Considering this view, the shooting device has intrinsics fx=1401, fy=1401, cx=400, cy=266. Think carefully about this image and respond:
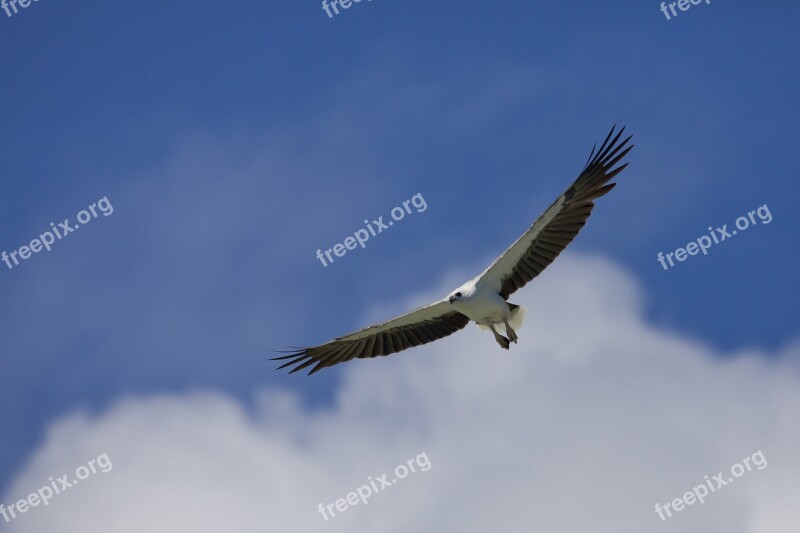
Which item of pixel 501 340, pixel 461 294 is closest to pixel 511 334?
pixel 501 340

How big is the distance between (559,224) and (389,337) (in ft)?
11.7

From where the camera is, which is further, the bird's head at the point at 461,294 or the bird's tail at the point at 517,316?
the bird's tail at the point at 517,316

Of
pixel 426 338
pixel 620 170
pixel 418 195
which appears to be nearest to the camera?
pixel 620 170

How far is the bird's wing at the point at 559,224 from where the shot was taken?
2177cm

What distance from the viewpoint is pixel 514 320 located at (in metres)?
22.1

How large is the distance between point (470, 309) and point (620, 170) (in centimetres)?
318

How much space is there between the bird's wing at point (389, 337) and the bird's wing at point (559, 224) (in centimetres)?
123

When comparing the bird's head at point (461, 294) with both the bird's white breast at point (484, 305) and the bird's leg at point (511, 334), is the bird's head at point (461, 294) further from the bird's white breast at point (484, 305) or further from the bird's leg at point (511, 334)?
the bird's leg at point (511, 334)

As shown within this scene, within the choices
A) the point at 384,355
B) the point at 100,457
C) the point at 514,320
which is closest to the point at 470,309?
the point at 514,320

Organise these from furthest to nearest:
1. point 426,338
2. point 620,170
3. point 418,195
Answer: point 418,195
point 426,338
point 620,170

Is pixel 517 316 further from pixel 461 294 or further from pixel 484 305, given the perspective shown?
pixel 461 294

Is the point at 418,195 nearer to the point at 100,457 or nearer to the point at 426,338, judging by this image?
the point at 426,338

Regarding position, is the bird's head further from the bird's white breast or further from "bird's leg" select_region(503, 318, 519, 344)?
"bird's leg" select_region(503, 318, 519, 344)

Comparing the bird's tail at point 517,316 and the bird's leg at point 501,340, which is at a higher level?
the bird's tail at point 517,316
